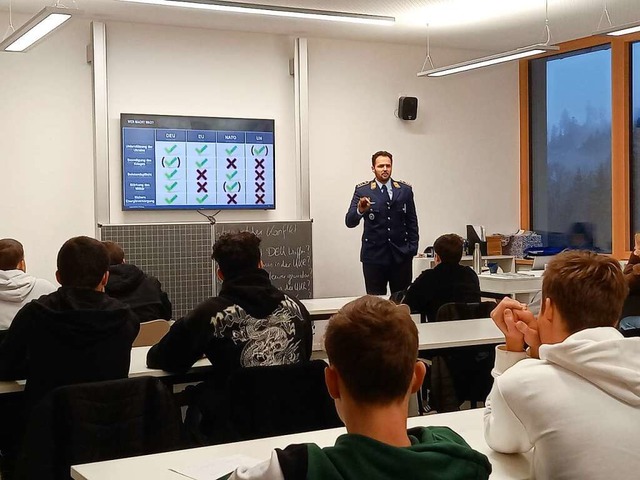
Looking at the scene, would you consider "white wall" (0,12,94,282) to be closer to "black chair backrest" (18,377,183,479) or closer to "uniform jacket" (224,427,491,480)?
"black chair backrest" (18,377,183,479)

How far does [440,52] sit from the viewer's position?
9.21 meters

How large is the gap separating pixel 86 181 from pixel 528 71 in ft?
16.8

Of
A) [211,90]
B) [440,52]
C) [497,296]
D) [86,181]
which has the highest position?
[440,52]

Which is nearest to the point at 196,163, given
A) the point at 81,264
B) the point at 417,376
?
the point at 81,264

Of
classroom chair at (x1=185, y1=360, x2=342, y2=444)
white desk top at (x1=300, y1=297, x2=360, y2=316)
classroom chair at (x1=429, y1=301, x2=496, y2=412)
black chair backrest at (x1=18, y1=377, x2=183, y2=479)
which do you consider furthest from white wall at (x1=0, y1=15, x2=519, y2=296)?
black chair backrest at (x1=18, y1=377, x2=183, y2=479)

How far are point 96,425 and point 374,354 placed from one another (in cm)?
147

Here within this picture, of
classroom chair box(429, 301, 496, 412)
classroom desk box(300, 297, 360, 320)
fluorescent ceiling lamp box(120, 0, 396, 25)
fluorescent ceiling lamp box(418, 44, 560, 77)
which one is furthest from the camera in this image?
fluorescent ceiling lamp box(418, 44, 560, 77)

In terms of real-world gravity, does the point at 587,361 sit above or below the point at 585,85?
below

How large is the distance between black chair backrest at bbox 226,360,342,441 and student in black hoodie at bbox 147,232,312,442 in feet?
0.83

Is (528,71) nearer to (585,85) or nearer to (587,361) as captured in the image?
(585,85)

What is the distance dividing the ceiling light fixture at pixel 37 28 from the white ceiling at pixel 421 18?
0.93m

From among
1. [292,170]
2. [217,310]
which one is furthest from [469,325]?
[292,170]

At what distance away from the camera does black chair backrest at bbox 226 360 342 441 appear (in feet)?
9.71

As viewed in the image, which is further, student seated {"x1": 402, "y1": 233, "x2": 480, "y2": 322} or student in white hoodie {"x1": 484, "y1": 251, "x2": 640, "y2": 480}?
student seated {"x1": 402, "y1": 233, "x2": 480, "y2": 322}
